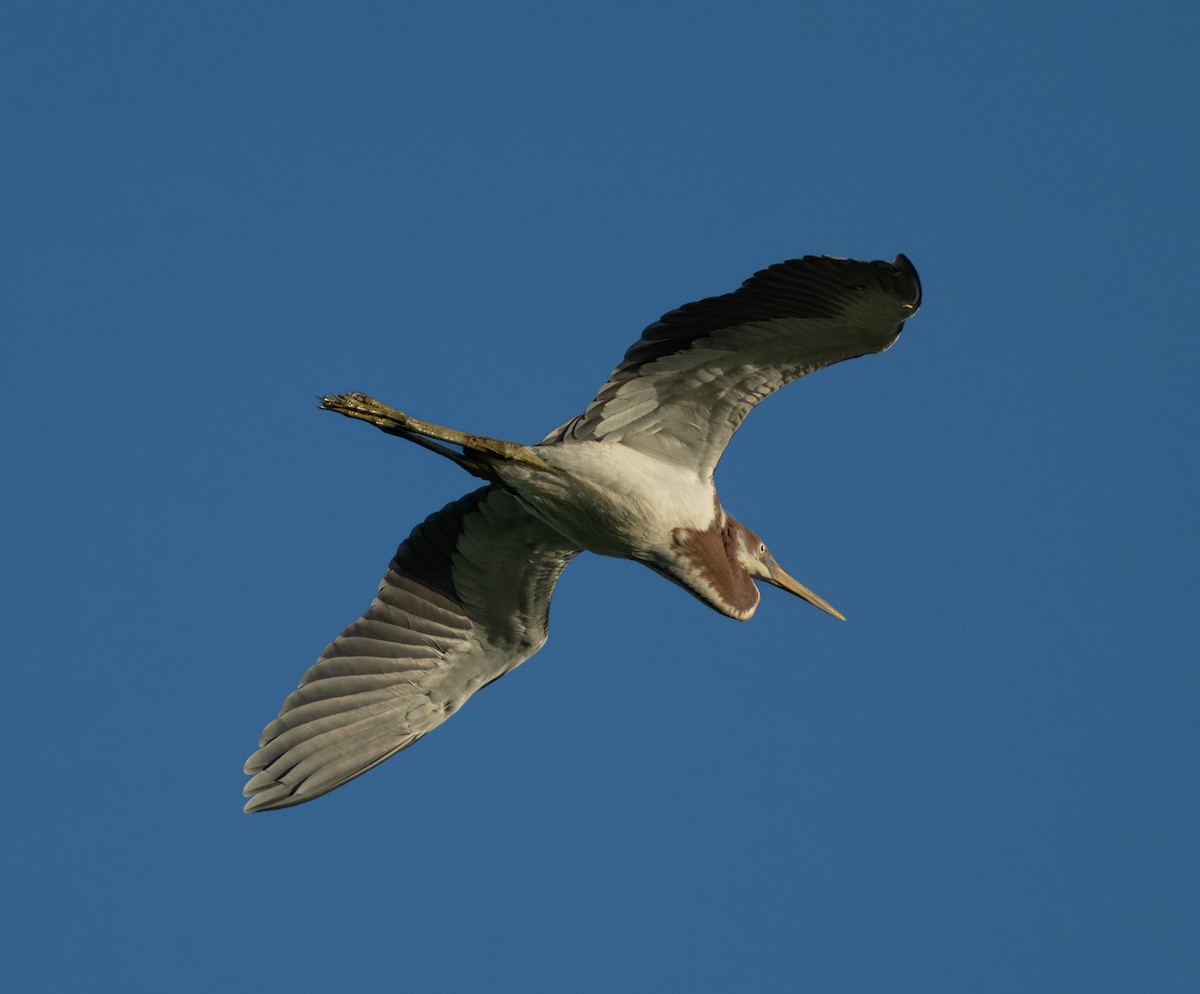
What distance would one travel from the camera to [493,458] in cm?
864

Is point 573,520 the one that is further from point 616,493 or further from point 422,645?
point 422,645

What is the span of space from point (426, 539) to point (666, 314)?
2.60 m

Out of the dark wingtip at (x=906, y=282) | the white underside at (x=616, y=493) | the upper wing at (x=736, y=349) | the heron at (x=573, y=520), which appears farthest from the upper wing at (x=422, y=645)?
the dark wingtip at (x=906, y=282)

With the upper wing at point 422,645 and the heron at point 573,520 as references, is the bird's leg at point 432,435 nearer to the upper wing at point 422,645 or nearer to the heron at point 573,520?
the heron at point 573,520

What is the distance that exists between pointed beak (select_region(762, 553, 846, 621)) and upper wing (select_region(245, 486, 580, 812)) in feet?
4.23

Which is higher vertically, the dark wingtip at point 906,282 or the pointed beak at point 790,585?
the dark wingtip at point 906,282

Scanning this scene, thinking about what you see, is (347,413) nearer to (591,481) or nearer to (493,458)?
(493,458)

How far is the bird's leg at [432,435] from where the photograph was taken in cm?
860

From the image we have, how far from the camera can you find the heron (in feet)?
26.6

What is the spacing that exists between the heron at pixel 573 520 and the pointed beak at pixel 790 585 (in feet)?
0.06

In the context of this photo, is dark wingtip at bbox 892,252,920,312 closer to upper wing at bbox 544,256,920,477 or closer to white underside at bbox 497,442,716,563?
upper wing at bbox 544,256,920,477

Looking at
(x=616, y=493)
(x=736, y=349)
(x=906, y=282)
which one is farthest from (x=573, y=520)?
(x=906, y=282)

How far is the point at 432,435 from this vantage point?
863 cm

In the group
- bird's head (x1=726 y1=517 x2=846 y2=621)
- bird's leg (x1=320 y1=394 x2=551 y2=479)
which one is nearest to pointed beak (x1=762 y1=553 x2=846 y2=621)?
bird's head (x1=726 y1=517 x2=846 y2=621)
